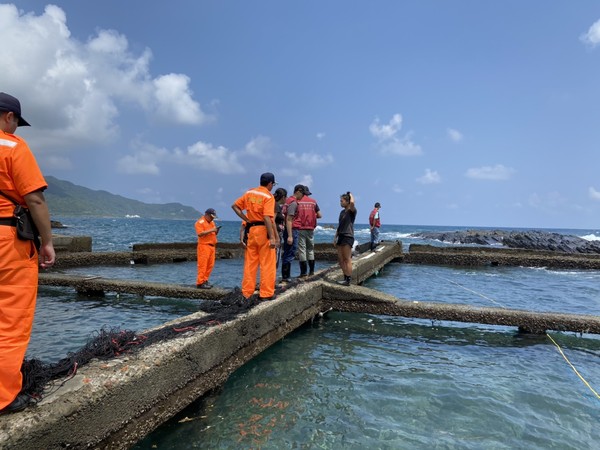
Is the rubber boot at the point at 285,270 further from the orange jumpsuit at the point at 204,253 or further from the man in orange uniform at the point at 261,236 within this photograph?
the man in orange uniform at the point at 261,236

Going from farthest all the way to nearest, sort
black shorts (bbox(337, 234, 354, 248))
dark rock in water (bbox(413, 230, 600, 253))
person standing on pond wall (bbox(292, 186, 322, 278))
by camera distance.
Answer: dark rock in water (bbox(413, 230, 600, 253)) < person standing on pond wall (bbox(292, 186, 322, 278)) < black shorts (bbox(337, 234, 354, 248))

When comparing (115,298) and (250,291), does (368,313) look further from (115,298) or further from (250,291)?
(115,298)

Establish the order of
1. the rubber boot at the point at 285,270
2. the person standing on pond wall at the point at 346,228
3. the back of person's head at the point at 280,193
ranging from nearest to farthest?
the person standing on pond wall at the point at 346,228 → the back of person's head at the point at 280,193 → the rubber boot at the point at 285,270

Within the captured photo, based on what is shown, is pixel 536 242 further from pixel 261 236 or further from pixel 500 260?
pixel 261 236

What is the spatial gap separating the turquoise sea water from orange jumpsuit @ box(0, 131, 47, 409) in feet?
4.84

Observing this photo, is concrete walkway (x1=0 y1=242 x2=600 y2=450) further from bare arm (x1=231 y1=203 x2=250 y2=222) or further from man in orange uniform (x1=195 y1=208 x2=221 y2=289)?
man in orange uniform (x1=195 y1=208 x2=221 y2=289)

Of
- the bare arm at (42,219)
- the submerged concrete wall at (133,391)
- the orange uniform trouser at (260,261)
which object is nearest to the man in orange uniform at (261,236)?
the orange uniform trouser at (260,261)

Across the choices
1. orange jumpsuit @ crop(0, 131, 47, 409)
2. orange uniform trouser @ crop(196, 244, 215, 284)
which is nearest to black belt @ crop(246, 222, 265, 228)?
orange uniform trouser @ crop(196, 244, 215, 284)

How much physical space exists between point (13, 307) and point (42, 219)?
0.61m

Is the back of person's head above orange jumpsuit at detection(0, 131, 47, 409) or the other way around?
above

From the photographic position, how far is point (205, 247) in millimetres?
9094

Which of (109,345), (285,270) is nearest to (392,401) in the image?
(109,345)

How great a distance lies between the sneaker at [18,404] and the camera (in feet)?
8.36

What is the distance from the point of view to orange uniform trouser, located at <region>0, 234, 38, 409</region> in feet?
8.40
